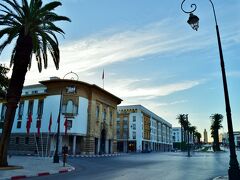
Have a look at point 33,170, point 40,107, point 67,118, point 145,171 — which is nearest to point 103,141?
point 67,118

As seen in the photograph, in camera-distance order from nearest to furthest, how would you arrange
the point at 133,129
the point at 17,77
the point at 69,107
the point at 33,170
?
the point at 33,170 → the point at 17,77 → the point at 69,107 → the point at 133,129

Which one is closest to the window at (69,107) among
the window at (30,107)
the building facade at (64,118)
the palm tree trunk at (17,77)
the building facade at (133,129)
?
the building facade at (64,118)

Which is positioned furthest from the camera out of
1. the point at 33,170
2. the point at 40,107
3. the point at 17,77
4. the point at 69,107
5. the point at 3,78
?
the point at 40,107

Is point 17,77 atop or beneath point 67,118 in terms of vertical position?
atop

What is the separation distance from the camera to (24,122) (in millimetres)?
56156

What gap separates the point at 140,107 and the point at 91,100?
143 feet

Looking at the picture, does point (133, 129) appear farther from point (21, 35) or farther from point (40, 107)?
point (21, 35)

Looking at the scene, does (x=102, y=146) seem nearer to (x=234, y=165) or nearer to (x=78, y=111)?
(x=78, y=111)

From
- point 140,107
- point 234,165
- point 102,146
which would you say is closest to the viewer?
point 234,165

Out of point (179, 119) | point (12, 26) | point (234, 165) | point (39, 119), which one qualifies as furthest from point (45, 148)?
point (179, 119)

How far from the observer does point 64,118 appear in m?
50.8

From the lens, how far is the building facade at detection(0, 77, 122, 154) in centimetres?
5112

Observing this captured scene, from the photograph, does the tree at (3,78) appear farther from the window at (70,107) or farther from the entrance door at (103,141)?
the entrance door at (103,141)

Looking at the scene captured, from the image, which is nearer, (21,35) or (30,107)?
(21,35)
